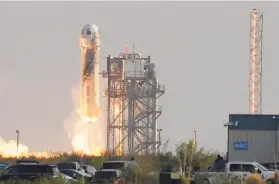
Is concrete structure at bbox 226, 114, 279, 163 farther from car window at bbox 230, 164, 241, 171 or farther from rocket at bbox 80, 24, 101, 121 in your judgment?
rocket at bbox 80, 24, 101, 121

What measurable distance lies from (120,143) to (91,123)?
17.9 feet

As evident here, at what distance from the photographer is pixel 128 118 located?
98750 mm

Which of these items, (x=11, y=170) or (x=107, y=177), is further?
(x=11, y=170)

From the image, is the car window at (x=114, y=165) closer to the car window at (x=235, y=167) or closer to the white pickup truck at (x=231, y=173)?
the car window at (x=235, y=167)

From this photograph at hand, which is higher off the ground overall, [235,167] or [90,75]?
[90,75]

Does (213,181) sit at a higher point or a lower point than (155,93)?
lower

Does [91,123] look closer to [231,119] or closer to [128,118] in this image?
[128,118]

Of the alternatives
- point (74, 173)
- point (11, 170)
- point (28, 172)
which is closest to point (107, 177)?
point (28, 172)

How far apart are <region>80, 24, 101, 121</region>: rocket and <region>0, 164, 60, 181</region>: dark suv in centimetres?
4669

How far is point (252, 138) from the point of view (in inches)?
2432

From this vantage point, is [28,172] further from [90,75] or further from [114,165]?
[90,75]

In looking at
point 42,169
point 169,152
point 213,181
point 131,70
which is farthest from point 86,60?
point 213,181

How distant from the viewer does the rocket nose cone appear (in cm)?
10006

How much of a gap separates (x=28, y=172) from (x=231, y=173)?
437 inches
